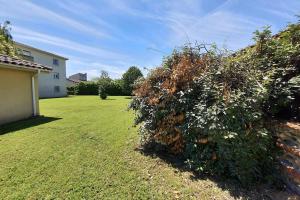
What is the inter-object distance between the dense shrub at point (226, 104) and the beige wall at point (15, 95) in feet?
22.3

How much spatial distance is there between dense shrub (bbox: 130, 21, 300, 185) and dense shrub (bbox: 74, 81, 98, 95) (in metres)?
37.6

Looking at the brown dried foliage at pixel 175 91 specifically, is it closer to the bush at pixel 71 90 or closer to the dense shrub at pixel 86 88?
the dense shrub at pixel 86 88

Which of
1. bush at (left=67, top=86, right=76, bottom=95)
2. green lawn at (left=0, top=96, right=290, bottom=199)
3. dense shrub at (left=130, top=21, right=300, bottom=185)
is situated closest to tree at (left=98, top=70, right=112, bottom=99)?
bush at (left=67, top=86, right=76, bottom=95)

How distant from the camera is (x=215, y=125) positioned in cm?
371

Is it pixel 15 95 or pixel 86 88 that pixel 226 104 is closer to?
pixel 15 95

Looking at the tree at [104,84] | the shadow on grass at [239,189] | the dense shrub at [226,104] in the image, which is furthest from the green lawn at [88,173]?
the tree at [104,84]

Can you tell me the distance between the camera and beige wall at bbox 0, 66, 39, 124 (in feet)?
29.1

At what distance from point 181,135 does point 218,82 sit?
1.42m

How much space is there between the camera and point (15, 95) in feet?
31.2

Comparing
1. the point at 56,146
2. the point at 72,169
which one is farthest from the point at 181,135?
the point at 56,146

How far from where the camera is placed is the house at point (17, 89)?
8.85 meters

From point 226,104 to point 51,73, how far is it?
122 ft

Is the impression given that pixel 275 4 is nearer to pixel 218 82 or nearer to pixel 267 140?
pixel 218 82

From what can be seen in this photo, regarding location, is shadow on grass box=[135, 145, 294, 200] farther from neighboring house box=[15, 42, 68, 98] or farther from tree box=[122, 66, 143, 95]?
neighboring house box=[15, 42, 68, 98]
